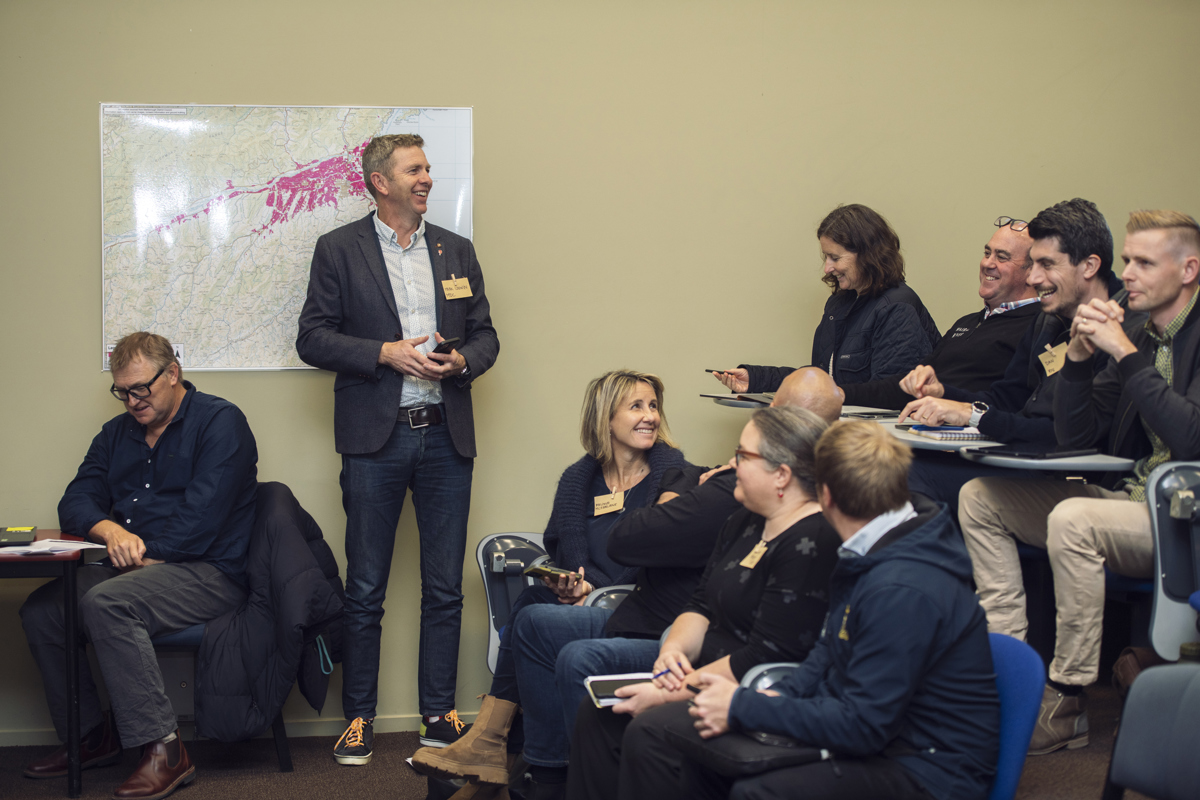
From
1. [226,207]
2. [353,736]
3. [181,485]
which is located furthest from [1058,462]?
[226,207]

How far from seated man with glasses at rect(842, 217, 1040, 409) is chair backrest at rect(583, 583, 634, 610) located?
1081 millimetres

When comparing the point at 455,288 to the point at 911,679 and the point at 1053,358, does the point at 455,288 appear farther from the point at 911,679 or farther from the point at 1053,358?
the point at 911,679

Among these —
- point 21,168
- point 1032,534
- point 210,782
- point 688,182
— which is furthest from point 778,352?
point 21,168

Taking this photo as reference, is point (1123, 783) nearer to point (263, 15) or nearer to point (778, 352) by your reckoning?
point (778, 352)

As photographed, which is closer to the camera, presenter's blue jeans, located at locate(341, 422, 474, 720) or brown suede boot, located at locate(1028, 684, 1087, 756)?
brown suede boot, located at locate(1028, 684, 1087, 756)

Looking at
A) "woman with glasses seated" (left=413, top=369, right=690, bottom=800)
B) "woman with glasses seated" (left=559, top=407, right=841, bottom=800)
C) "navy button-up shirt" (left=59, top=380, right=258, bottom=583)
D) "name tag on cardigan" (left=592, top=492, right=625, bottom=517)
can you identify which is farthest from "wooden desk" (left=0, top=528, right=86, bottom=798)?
"woman with glasses seated" (left=559, top=407, right=841, bottom=800)

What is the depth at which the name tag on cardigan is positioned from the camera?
9.06ft

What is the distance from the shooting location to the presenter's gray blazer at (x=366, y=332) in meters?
3.16

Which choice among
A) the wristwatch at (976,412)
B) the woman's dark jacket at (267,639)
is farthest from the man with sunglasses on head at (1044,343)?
the woman's dark jacket at (267,639)

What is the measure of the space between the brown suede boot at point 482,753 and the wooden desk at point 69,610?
114cm

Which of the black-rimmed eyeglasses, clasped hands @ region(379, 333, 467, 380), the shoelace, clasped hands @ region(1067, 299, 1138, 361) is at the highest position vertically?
clasped hands @ region(1067, 299, 1138, 361)

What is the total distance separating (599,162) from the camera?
11.9 feet

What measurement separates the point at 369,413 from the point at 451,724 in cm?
111

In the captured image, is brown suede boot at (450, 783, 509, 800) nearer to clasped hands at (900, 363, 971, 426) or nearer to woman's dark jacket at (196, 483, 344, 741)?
woman's dark jacket at (196, 483, 344, 741)
